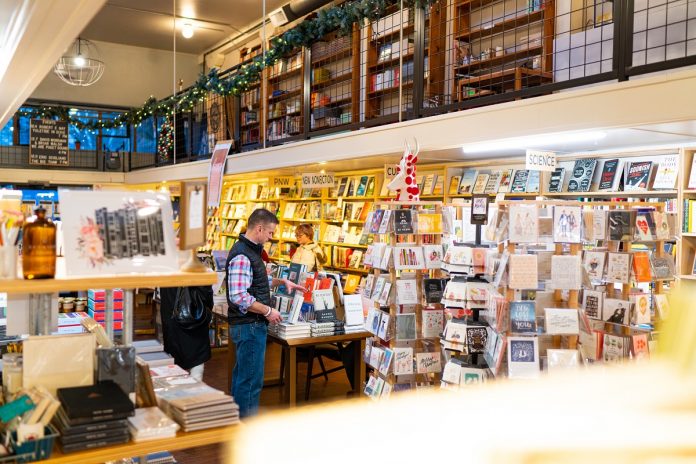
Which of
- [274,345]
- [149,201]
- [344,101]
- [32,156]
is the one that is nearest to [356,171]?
[344,101]

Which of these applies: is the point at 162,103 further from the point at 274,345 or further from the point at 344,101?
the point at 274,345

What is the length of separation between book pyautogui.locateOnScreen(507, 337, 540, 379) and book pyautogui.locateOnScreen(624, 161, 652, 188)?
8.14ft

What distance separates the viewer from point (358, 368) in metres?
5.94

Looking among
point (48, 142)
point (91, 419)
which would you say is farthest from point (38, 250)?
point (48, 142)

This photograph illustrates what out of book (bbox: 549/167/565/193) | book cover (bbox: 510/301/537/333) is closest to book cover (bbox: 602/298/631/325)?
book cover (bbox: 510/301/537/333)

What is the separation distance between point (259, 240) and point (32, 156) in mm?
10914

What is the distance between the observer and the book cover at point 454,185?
773 cm

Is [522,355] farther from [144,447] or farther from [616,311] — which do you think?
[144,447]

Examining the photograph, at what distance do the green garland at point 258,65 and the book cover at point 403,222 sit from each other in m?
2.29

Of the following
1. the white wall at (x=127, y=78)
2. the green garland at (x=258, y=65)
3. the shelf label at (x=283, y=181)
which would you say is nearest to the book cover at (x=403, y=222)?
the green garland at (x=258, y=65)

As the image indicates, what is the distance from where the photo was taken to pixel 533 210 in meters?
4.52

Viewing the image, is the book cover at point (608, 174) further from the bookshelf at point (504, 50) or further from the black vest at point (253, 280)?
the black vest at point (253, 280)

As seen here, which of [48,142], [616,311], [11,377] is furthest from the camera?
[48,142]

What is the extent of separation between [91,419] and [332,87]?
9.68 meters
